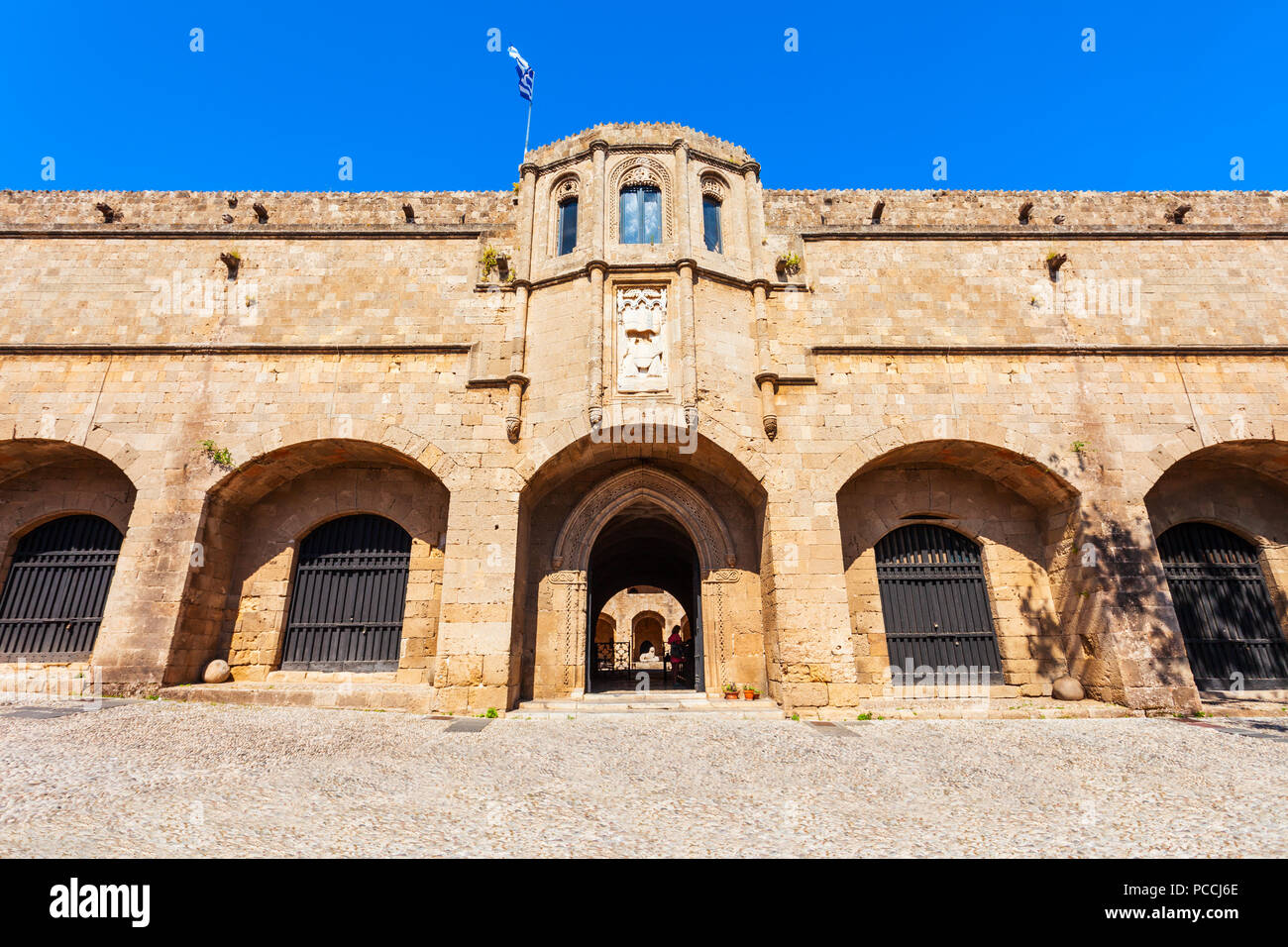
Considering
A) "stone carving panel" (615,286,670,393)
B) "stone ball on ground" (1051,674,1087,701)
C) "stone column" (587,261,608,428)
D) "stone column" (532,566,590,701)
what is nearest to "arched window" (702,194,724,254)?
"stone carving panel" (615,286,670,393)

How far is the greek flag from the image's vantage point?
13430mm

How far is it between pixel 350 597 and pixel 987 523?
11372mm

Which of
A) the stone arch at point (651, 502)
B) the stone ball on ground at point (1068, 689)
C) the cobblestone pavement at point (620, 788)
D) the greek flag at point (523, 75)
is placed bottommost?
the cobblestone pavement at point (620, 788)

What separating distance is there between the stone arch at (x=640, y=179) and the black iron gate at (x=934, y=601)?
23.7 feet

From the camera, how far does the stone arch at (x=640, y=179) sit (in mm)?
10984

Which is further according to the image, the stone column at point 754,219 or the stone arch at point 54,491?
the stone column at point 754,219

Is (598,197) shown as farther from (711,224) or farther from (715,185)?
(715,185)

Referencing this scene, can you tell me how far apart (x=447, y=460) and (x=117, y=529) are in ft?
20.6

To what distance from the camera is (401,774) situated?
5332mm

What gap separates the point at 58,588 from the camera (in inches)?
414

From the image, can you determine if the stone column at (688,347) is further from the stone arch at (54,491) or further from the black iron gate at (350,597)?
the stone arch at (54,491)

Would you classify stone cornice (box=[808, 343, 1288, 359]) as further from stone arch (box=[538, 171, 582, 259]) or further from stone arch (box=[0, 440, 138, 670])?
stone arch (box=[0, 440, 138, 670])

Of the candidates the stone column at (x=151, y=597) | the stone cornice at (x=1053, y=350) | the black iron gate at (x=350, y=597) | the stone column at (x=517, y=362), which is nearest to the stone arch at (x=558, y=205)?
the stone column at (x=517, y=362)
